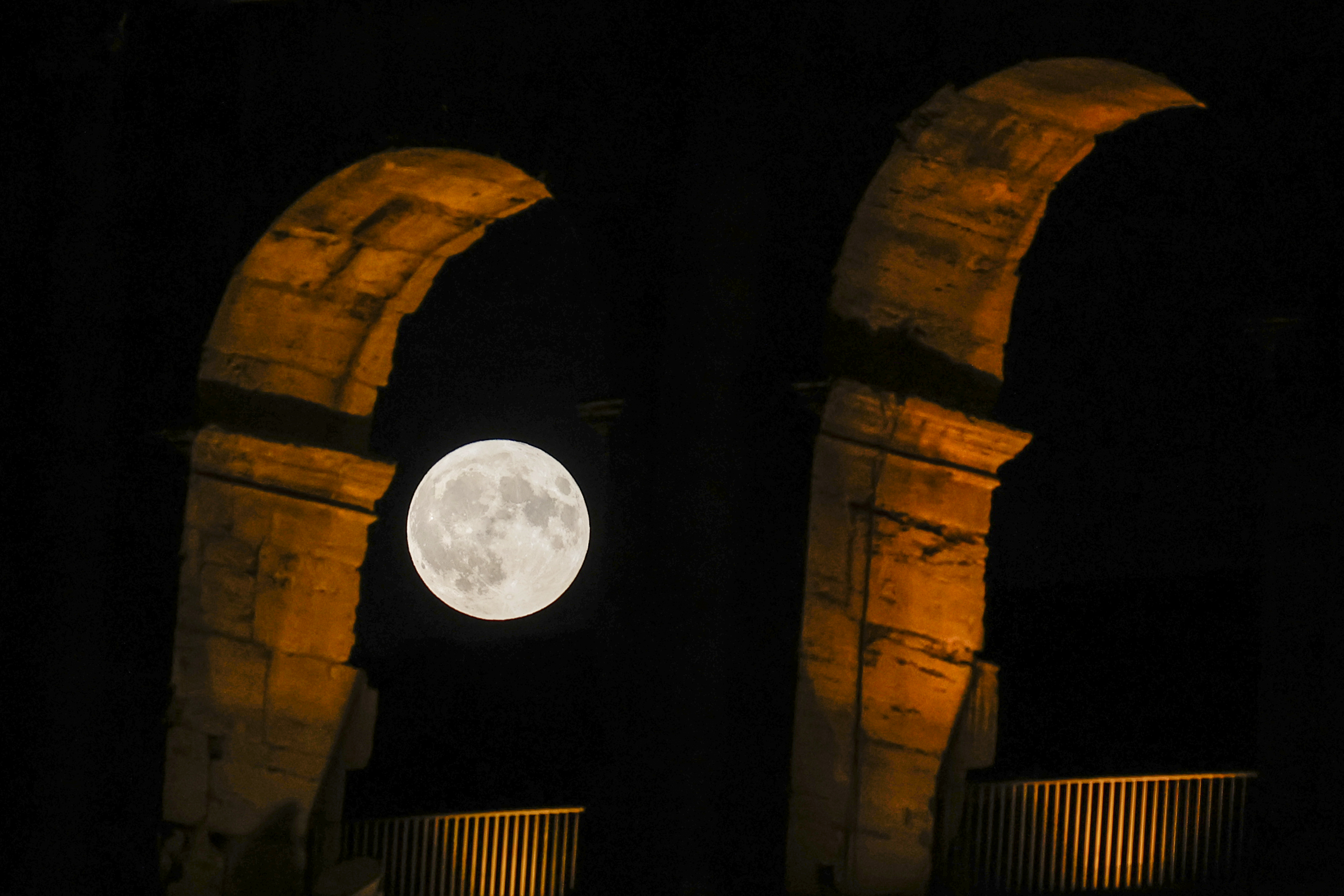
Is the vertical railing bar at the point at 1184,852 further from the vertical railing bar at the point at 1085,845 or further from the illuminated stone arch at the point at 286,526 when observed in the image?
the illuminated stone arch at the point at 286,526

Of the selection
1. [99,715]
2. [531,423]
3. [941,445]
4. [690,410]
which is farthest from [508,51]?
[531,423]

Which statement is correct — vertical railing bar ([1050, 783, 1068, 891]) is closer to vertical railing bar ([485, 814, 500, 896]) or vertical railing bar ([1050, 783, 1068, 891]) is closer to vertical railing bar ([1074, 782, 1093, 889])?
vertical railing bar ([1074, 782, 1093, 889])

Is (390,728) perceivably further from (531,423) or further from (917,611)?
(917,611)

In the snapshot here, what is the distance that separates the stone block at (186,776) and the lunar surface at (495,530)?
3.15m

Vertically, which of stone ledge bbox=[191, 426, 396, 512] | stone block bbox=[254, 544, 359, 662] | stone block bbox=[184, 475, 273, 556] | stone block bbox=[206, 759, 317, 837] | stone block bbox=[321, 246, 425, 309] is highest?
stone block bbox=[321, 246, 425, 309]

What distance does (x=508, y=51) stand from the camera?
7023 mm

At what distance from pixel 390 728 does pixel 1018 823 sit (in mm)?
4206

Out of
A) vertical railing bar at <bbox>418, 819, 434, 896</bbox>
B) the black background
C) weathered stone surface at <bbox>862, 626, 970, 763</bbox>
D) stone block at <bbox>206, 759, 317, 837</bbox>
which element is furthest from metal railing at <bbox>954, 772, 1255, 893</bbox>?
stone block at <bbox>206, 759, 317, 837</bbox>

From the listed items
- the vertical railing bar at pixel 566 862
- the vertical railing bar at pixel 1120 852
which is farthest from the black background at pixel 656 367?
the vertical railing bar at pixel 1120 852

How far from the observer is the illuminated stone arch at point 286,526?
7.37 meters

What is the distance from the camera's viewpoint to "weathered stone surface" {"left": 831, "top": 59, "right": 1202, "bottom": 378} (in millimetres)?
6039

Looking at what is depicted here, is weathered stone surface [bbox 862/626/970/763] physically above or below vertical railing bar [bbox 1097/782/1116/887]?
above

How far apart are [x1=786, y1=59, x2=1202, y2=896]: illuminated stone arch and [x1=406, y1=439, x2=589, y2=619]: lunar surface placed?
4.39 m

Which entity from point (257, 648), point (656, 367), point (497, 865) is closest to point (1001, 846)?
point (497, 865)
